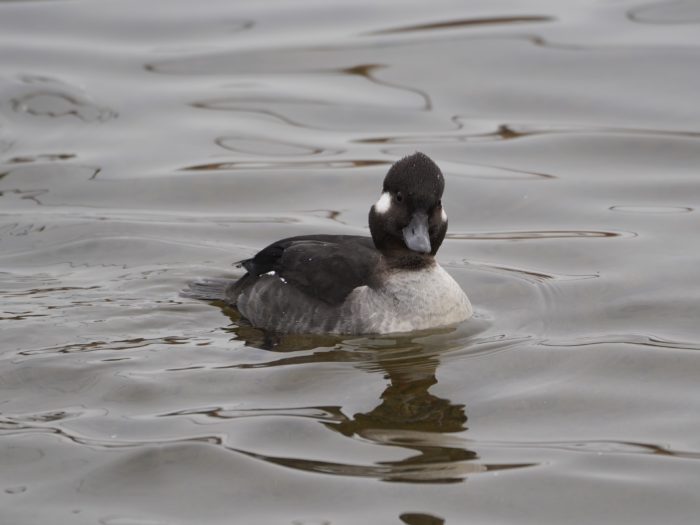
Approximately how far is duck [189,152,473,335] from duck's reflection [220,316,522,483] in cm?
12

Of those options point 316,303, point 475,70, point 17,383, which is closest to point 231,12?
point 475,70

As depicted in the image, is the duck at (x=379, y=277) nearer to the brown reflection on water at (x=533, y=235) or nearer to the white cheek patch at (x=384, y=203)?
the white cheek patch at (x=384, y=203)

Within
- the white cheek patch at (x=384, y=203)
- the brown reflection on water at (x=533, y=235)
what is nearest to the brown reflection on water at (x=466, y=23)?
the brown reflection on water at (x=533, y=235)

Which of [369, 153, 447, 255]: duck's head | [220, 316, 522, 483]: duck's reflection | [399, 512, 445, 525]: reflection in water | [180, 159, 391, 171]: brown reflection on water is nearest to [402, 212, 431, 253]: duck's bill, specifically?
[369, 153, 447, 255]: duck's head

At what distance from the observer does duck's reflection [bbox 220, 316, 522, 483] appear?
653cm

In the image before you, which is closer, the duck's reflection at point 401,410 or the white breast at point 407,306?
the duck's reflection at point 401,410

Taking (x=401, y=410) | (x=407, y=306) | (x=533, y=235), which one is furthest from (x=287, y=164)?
(x=401, y=410)

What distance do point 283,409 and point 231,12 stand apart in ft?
34.2

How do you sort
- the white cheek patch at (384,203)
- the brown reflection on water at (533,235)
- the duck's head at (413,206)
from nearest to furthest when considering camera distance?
the duck's head at (413,206) → the white cheek patch at (384,203) → the brown reflection on water at (533,235)

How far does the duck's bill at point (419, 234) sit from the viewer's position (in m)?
8.45

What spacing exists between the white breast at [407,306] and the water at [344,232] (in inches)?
4.2

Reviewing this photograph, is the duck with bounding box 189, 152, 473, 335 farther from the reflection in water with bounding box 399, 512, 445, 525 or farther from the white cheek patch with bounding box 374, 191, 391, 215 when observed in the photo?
→ the reflection in water with bounding box 399, 512, 445, 525

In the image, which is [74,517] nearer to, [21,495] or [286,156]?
[21,495]

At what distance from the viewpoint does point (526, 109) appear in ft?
44.9
